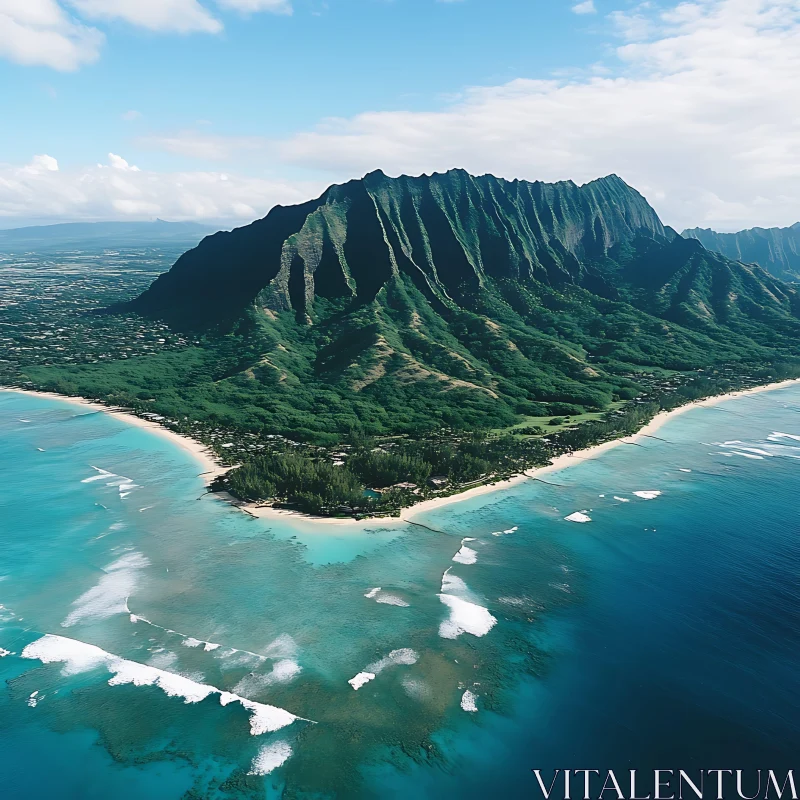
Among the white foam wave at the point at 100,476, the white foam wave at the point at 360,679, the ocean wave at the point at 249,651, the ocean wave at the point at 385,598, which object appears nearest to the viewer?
the white foam wave at the point at 360,679

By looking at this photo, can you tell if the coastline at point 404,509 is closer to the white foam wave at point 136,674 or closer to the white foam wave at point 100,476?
the white foam wave at point 100,476

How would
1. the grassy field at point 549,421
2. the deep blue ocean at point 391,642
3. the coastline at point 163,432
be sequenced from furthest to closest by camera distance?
the grassy field at point 549,421 < the coastline at point 163,432 < the deep blue ocean at point 391,642

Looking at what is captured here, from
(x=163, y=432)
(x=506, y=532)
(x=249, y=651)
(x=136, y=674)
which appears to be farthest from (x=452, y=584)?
(x=163, y=432)

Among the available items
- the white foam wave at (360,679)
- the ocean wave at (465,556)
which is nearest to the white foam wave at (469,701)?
the white foam wave at (360,679)

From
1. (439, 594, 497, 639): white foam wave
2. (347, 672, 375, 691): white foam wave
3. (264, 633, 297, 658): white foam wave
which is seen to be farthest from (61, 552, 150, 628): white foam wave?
(439, 594, 497, 639): white foam wave

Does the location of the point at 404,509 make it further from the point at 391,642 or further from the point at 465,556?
the point at 391,642

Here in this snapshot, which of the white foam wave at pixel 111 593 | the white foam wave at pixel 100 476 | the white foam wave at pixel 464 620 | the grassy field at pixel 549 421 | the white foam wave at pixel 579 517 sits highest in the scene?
the grassy field at pixel 549 421

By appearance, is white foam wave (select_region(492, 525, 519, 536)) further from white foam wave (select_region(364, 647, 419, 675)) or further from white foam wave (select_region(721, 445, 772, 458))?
white foam wave (select_region(721, 445, 772, 458))
